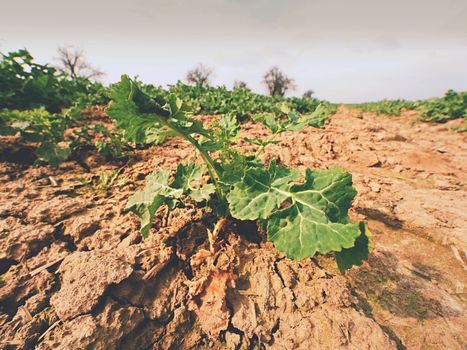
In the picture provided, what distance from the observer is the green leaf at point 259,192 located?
1.31m

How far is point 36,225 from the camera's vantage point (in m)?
1.63

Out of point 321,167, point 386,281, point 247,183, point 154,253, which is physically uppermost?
point 247,183

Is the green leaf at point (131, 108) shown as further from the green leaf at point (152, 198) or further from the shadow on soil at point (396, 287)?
the shadow on soil at point (396, 287)

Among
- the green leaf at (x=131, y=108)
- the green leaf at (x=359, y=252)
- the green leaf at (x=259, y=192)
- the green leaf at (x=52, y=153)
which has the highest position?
the green leaf at (x=131, y=108)

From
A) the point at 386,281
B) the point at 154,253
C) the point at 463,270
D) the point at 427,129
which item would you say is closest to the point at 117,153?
the point at 154,253

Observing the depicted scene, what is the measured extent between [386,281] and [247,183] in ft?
3.54

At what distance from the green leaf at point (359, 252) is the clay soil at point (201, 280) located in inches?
9.4

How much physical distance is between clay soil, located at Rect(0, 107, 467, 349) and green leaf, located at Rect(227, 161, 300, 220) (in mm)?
392

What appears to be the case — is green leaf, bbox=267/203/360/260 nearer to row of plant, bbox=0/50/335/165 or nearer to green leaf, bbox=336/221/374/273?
green leaf, bbox=336/221/374/273

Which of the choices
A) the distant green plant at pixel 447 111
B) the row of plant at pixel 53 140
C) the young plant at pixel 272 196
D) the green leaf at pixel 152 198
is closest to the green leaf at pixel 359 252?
the young plant at pixel 272 196

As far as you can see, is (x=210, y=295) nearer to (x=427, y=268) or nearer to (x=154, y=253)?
(x=154, y=253)

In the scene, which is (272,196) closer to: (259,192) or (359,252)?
(259,192)

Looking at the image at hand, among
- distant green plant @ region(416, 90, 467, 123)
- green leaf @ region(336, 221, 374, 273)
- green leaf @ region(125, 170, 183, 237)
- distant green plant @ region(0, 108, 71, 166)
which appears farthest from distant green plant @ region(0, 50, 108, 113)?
distant green plant @ region(416, 90, 467, 123)

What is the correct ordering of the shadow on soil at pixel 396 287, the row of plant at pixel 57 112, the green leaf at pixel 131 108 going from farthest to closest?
the row of plant at pixel 57 112 → the shadow on soil at pixel 396 287 → the green leaf at pixel 131 108
